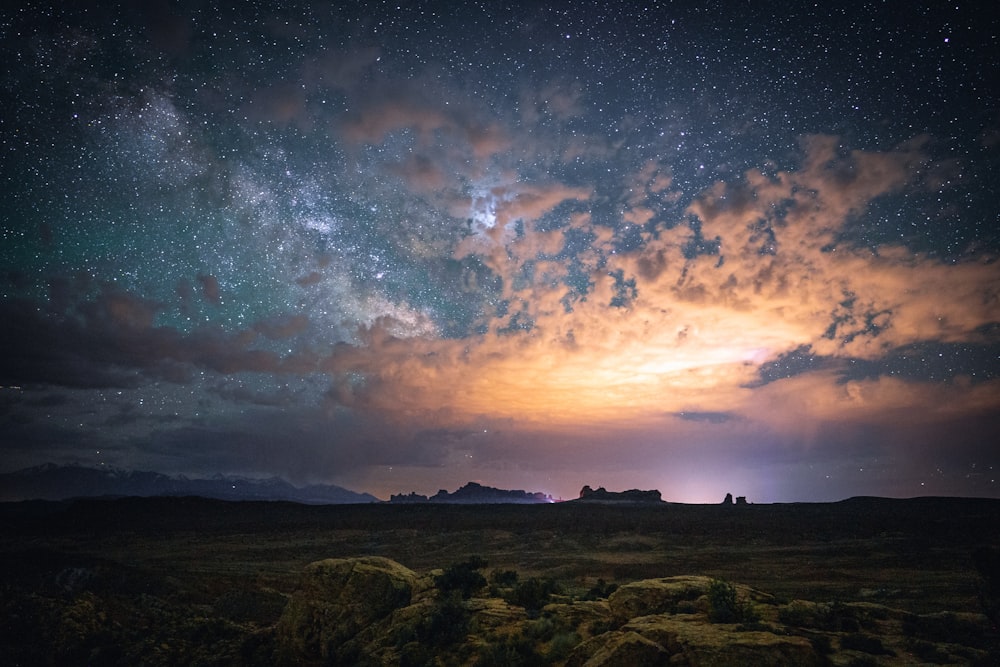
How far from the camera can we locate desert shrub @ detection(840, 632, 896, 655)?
954 centimetres

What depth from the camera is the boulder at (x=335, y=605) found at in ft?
50.1

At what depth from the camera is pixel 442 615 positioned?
1355cm

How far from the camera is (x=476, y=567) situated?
17578 mm

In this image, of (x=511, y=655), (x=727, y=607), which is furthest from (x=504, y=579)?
(x=727, y=607)

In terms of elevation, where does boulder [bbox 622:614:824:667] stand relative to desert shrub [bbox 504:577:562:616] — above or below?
above

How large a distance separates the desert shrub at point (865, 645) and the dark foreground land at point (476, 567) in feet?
0.14

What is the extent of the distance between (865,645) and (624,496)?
162 m

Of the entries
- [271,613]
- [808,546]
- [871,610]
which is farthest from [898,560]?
[271,613]

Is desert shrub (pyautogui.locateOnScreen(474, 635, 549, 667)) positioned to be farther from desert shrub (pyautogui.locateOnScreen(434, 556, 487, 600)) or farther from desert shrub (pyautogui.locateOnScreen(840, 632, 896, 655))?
desert shrub (pyautogui.locateOnScreen(840, 632, 896, 655))

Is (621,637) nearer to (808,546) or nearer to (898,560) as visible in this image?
(898,560)

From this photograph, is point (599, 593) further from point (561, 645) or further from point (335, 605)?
point (335, 605)

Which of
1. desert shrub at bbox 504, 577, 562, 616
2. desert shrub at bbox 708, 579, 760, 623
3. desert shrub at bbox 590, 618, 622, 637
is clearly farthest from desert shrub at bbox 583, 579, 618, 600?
desert shrub at bbox 708, 579, 760, 623

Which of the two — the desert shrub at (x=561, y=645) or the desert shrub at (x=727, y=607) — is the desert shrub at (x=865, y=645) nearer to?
the desert shrub at (x=727, y=607)

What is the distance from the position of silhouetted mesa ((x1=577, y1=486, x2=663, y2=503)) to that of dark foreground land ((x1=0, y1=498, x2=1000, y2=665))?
80374mm
